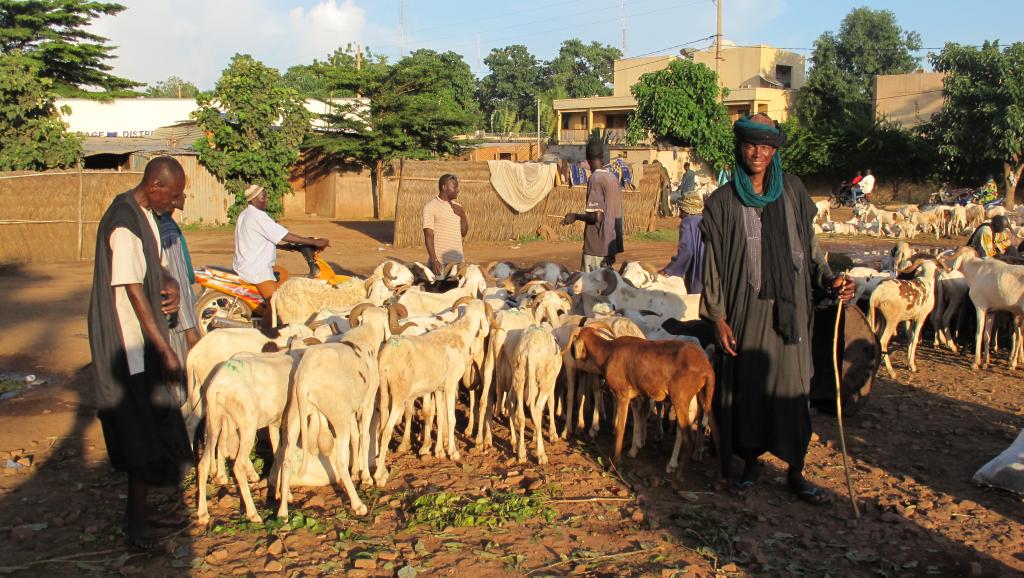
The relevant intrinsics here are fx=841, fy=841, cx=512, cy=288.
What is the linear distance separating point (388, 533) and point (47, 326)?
7767 mm

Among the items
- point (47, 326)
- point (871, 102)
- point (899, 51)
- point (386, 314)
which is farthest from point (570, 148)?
point (899, 51)

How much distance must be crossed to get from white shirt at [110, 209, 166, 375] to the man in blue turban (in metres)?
3.21

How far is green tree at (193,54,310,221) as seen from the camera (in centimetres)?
2284

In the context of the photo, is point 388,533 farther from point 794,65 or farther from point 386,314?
point 794,65

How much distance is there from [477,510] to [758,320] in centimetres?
204

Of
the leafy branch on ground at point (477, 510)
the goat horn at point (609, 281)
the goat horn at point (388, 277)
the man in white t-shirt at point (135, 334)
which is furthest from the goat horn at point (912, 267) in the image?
the man in white t-shirt at point (135, 334)

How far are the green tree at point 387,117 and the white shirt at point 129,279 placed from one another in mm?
23184

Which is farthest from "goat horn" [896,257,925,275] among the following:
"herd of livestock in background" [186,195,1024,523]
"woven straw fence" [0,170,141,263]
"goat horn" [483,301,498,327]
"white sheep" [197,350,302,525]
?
"woven straw fence" [0,170,141,263]

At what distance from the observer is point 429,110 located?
92.6 feet

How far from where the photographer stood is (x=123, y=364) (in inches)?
173

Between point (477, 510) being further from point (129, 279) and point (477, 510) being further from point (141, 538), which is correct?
point (129, 279)

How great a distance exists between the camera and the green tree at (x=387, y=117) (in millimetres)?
27516

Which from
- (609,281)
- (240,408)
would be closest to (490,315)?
(609,281)

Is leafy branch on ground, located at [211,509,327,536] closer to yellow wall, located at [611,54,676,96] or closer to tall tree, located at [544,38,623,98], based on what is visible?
yellow wall, located at [611,54,676,96]
